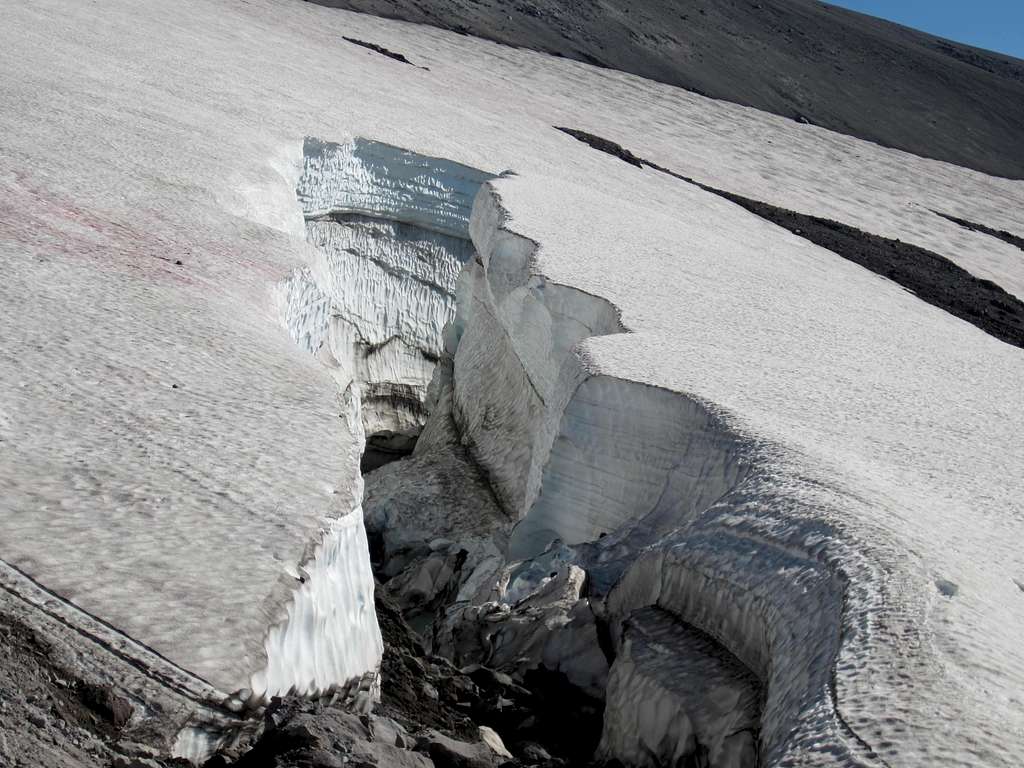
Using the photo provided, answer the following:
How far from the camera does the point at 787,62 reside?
2275 centimetres

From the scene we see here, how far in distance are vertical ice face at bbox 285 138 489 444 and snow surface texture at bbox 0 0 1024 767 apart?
7.2 inches

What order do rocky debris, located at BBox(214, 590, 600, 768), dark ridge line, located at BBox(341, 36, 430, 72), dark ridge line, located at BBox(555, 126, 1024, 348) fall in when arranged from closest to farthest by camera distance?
rocky debris, located at BBox(214, 590, 600, 768), dark ridge line, located at BBox(555, 126, 1024, 348), dark ridge line, located at BBox(341, 36, 430, 72)

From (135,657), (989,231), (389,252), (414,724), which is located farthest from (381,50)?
(135,657)

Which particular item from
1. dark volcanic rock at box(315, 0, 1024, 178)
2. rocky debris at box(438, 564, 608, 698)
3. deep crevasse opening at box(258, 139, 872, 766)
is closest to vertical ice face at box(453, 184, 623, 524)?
deep crevasse opening at box(258, 139, 872, 766)

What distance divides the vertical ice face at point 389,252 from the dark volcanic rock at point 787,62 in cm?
986

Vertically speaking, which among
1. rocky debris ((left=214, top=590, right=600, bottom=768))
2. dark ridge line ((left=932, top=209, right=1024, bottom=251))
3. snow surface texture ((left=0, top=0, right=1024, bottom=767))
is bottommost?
rocky debris ((left=214, top=590, right=600, bottom=768))

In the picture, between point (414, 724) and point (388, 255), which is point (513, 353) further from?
point (414, 724)

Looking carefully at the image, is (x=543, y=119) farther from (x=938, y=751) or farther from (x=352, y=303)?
(x=938, y=751)

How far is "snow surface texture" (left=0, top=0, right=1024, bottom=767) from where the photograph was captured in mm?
1601

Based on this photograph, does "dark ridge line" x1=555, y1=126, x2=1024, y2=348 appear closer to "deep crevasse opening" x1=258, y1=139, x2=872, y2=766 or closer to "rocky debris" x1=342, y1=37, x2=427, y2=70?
"rocky debris" x1=342, y1=37, x2=427, y2=70

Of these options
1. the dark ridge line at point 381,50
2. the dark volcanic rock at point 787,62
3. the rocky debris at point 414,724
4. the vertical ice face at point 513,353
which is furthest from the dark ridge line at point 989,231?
the rocky debris at point 414,724

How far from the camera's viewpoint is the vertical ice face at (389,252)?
584 centimetres

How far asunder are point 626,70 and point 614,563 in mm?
15558

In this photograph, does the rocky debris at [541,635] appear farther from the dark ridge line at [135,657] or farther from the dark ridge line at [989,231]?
the dark ridge line at [989,231]
